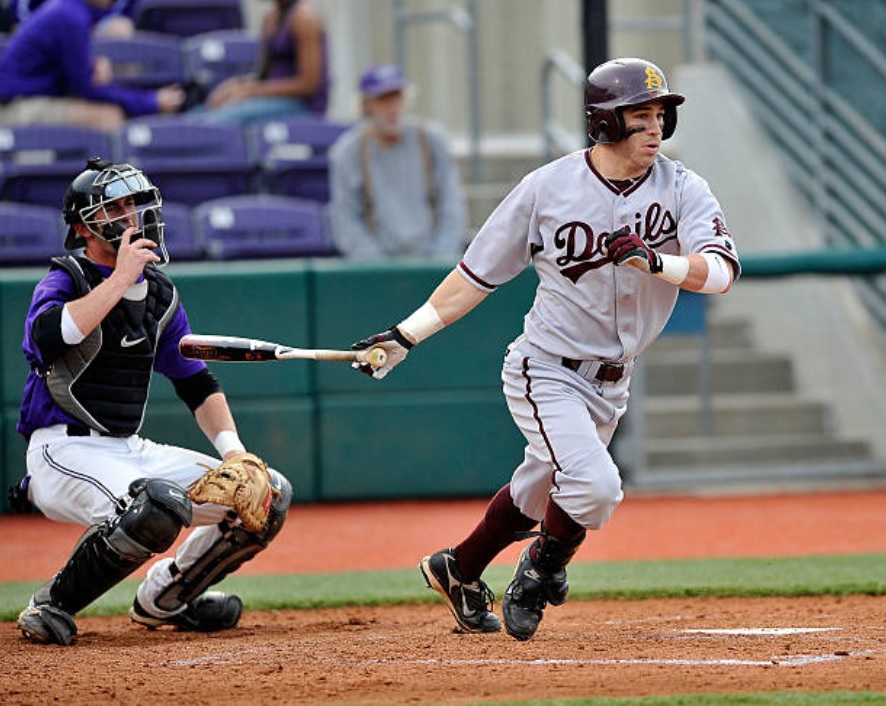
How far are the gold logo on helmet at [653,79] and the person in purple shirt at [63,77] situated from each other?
5.94 meters

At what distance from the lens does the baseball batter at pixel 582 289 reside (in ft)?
16.0

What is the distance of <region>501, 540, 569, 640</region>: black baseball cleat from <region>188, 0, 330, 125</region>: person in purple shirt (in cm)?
602

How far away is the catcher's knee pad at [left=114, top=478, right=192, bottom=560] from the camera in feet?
16.3

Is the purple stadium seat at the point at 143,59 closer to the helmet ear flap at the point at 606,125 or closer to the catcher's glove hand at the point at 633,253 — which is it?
the helmet ear flap at the point at 606,125

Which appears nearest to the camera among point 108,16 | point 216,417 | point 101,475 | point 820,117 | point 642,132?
point 642,132

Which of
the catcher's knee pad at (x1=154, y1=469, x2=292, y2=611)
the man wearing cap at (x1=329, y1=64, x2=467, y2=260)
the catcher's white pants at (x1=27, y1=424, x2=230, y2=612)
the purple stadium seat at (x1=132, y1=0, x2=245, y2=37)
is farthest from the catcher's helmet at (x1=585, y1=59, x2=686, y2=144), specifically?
the purple stadium seat at (x1=132, y1=0, x2=245, y2=37)

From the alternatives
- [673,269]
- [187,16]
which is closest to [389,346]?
[673,269]

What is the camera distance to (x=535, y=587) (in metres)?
5.04

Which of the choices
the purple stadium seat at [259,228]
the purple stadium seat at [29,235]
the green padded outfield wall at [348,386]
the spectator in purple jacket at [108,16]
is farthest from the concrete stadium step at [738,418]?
the spectator in purple jacket at [108,16]

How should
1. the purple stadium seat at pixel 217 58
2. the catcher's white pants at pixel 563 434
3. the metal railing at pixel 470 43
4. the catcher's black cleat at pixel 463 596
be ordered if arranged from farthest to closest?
the metal railing at pixel 470 43 < the purple stadium seat at pixel 217 58 < the catcher's black cleat at pixel 463 596 < the catcher's white pants at pixel 563 434

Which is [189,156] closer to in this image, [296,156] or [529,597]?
[296,156]

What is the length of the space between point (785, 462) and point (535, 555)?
17.1ft

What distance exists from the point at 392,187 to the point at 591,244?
185 inches

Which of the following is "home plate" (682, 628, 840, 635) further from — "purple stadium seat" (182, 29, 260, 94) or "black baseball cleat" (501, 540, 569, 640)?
"purple stadium seat" (182, 29, 260, 94)
